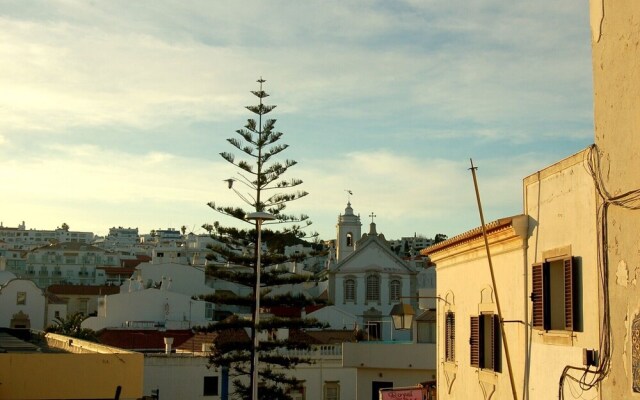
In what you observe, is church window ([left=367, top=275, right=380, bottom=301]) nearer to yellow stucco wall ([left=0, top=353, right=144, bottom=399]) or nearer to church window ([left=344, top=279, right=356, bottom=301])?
church window ([left=344, top=279, right=356, bottom=301])

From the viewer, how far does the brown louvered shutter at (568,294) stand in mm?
10500

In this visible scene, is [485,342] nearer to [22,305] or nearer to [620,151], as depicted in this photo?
[620,151]

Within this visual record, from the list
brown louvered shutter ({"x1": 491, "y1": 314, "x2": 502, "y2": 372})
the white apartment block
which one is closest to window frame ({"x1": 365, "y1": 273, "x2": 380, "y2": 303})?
brown louvered shutter ({"x1": 491, "y1": 314, "x2": 502, "y2": 372})

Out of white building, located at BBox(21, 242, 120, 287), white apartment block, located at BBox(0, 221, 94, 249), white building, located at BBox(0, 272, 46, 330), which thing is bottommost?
white building, located at BBox(0, 272, 46, 330)

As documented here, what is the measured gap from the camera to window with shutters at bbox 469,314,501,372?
13508mm

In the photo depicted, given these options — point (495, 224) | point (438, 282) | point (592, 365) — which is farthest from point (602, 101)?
point (438, 282)

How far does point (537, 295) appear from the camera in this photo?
11.6 meters

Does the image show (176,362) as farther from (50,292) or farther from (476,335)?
(50,292)

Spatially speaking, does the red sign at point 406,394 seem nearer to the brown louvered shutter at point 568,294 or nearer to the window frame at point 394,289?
the brown louvered shutter at point 568,294

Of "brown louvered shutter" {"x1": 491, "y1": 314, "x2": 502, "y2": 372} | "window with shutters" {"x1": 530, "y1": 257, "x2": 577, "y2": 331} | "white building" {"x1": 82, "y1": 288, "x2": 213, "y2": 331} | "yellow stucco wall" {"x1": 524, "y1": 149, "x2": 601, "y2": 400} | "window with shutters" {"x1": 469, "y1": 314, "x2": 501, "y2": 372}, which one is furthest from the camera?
"white building" {"x1": 82, "y1": 288, "x2": 213, "y2": 331}

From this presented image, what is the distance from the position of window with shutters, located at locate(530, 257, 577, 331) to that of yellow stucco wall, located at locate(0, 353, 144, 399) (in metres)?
9.17

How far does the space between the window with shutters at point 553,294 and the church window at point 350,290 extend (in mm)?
45522

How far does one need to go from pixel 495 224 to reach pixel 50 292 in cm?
5928

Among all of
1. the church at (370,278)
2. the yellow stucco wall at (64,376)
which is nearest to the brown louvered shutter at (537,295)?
the yellow stucco wall at (64,376)
